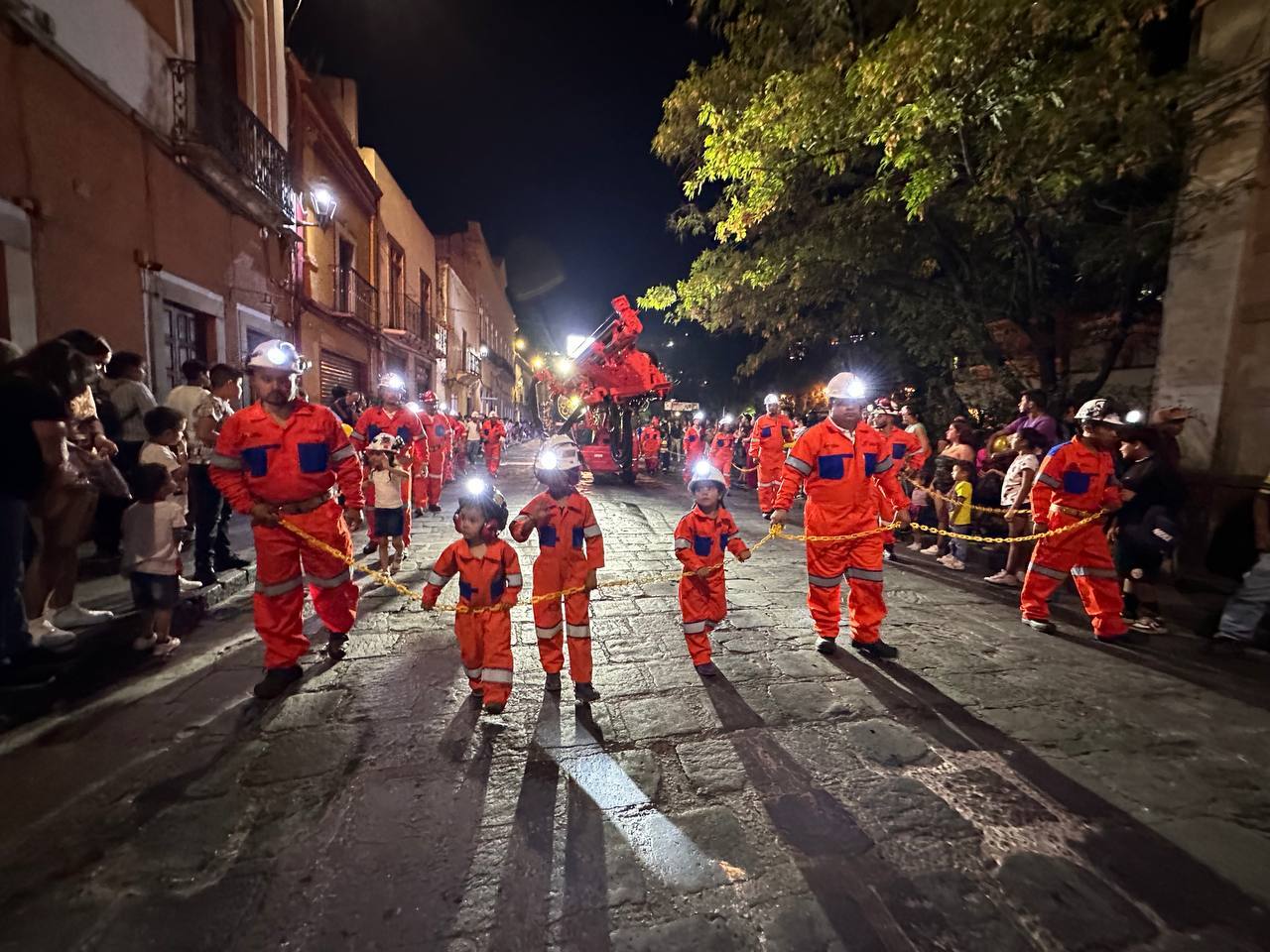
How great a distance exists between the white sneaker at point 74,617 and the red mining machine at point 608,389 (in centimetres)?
1058

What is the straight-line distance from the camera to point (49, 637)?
160 inches

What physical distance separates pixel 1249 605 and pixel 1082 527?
3.64 feet

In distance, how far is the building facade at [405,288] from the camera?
65.1 ft

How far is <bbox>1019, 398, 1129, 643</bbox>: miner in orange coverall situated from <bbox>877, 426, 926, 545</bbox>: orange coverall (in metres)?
1.20

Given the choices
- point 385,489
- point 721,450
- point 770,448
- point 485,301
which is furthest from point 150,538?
point 485,301

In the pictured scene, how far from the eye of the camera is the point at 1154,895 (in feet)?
7.06

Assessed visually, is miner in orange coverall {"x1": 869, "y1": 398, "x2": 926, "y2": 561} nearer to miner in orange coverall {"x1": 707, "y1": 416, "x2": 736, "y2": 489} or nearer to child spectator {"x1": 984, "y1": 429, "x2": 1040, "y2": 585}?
child spectator {"x1": 984, "y1": 429, "x2": 1040, "y2": 585}

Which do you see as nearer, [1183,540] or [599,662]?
[599,662]

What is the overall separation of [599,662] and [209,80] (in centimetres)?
1032

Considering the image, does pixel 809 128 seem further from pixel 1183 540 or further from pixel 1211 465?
pixel 1183 540

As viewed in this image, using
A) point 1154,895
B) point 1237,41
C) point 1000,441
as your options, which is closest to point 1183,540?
point 1000,441

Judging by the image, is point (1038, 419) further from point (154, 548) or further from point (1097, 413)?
point (154, 548)

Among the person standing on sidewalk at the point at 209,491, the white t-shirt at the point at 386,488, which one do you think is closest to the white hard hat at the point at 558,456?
the white t-shirt at the point at 386,488

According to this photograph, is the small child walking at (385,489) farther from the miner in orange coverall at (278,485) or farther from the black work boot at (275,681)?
the black work boot at (275,681)
